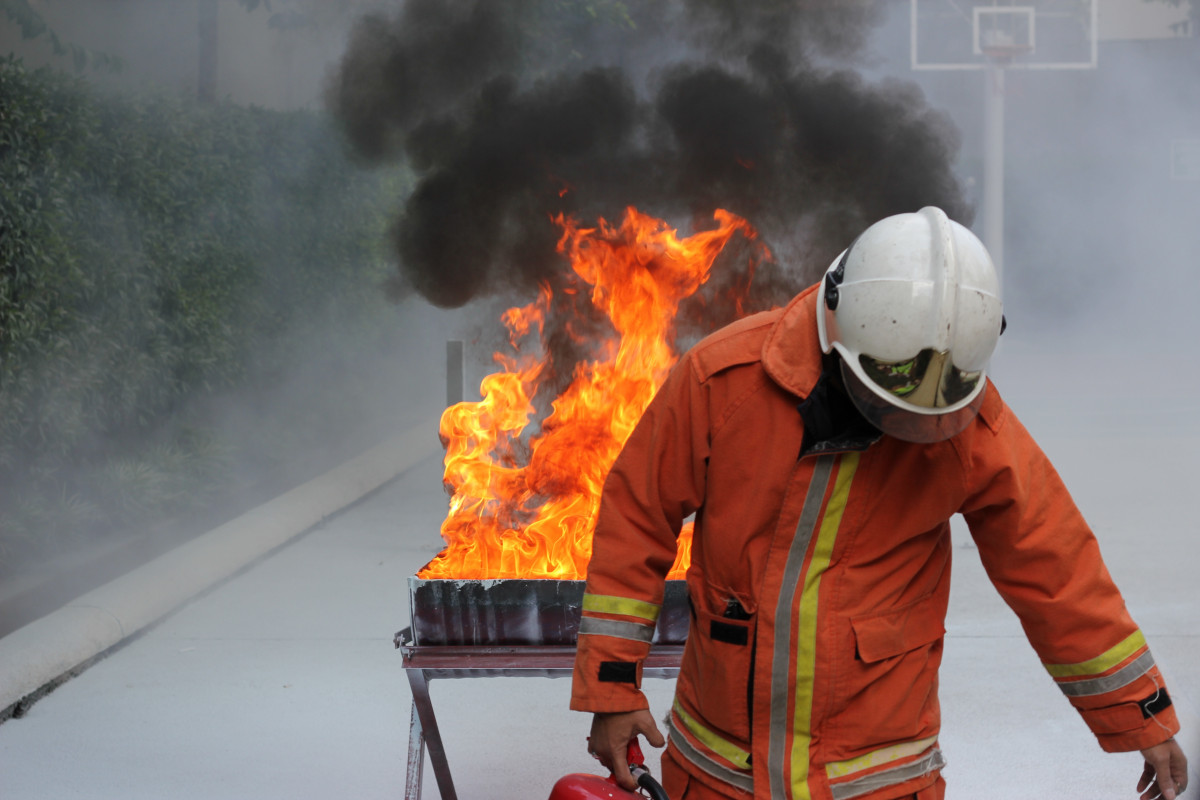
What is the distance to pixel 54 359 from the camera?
5.76 metres

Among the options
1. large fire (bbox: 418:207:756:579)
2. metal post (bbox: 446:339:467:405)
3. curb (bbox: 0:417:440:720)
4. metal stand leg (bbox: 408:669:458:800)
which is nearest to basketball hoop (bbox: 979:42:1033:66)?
metal post (bbox: 446:339:467:405)

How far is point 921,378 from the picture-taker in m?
1.77

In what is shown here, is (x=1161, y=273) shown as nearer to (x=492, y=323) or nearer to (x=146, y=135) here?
(x=492, y=323)

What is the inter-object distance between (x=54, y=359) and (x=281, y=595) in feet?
5.34

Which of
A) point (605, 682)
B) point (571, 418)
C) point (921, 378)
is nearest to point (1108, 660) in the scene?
point (921, 378)

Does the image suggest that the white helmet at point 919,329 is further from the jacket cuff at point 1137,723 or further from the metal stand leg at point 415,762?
the metal stand leg at point 415,762

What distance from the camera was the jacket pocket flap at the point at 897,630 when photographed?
189 centimetres

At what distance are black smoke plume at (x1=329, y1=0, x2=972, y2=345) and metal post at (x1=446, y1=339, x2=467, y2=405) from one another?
27.8 inches

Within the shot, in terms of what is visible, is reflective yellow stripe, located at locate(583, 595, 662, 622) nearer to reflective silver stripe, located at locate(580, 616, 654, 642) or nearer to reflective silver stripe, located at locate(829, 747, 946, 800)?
reflective silver stripe, located at locate(580, 616, 654, 642)

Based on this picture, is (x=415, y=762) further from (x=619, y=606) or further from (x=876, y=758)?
(x=876, y=758)

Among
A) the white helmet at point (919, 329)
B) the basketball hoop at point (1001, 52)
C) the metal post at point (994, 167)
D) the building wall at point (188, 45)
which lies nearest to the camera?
the white helmet at point (919, 329)

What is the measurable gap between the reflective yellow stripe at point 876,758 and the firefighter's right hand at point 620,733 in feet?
0.94

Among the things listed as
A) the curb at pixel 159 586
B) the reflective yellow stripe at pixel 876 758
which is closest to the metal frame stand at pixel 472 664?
the reflective yellow stripe at pixel 876 758

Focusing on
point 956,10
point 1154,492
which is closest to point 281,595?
point 1154,492
